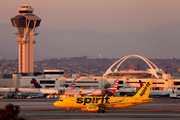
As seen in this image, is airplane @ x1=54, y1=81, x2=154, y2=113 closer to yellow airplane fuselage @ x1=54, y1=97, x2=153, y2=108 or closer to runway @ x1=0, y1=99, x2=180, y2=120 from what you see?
yellow airplane fuselage @ x1=54, y1=97, x2=153, y2=108

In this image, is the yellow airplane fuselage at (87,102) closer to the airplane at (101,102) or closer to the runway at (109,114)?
the airplane at (101,102)

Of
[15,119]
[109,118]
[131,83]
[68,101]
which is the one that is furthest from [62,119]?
[131,83]

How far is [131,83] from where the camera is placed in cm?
19200

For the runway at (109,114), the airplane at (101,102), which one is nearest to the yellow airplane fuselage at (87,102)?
the airplane at (101,102)

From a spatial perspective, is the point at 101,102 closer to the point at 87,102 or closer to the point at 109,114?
the point at 87,102

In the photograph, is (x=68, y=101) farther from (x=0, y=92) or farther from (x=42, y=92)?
(x=0, y=92)

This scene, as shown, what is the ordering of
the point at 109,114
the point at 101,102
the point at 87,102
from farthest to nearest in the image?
1. the point at 101,102
2. the point at 87,102
3. the point at 109,114

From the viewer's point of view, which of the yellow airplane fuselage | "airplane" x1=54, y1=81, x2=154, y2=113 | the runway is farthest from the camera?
the yellow airplane fuselage

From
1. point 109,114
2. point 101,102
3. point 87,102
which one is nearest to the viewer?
point 109,114

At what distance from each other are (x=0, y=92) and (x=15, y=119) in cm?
13570

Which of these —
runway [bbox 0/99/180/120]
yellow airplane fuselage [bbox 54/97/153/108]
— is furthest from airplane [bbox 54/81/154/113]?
runway [bbox 0/99/180/120]

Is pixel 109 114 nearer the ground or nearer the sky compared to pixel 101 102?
nearer the ground

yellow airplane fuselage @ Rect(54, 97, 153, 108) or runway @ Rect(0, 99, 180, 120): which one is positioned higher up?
yellow airplane fuselage @ Rect(54, 97, 153, 108)

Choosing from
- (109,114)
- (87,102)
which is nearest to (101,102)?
(87,102)
